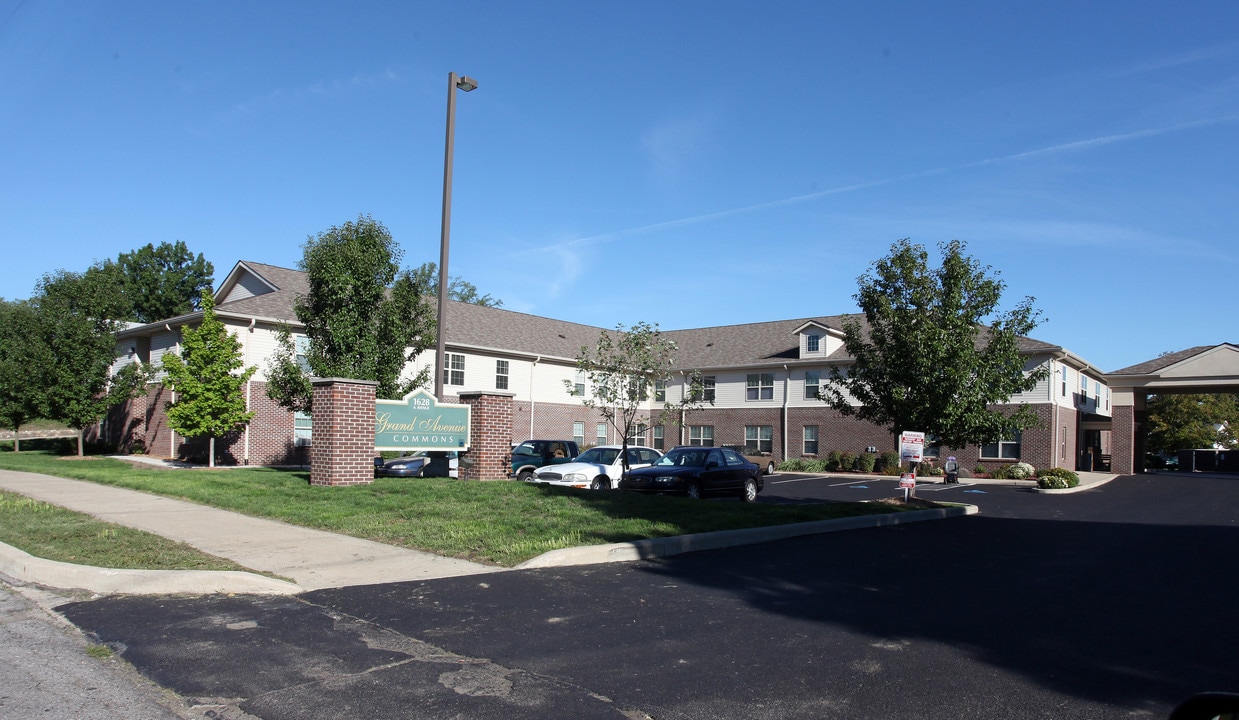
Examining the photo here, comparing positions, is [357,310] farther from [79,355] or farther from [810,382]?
[810,382]

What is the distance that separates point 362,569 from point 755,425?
110 ft

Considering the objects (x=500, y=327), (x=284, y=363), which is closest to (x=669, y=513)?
(x=284, y=363)

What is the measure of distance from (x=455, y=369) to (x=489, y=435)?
18.8 metres

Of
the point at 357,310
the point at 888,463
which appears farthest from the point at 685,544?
the point at 888,463

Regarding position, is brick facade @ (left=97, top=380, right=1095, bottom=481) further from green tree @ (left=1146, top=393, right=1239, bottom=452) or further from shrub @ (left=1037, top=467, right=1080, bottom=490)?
green tree @ (left=1146, top=393, right=1239, bottom=452)

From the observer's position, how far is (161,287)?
72125 mm

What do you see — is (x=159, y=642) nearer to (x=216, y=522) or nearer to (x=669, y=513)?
(x=216, y=522)

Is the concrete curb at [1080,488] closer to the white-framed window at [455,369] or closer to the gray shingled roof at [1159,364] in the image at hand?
the gray shingled roof at [1159,364]

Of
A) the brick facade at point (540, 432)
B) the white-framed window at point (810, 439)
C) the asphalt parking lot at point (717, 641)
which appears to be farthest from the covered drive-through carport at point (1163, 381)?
the asphalt parking lot at point (717, 641)

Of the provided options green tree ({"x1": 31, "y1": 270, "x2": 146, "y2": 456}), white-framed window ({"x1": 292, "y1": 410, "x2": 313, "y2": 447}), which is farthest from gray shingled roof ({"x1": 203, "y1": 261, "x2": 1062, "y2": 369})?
green tree ({"x1": 31, "y1": 270, "x2": 146, "y2": 456})

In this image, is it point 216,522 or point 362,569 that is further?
point 216,522

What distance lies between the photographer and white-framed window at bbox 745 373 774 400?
41.3m

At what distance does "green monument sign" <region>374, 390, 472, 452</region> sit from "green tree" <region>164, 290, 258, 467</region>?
40.4ft

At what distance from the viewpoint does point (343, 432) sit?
1616cm
